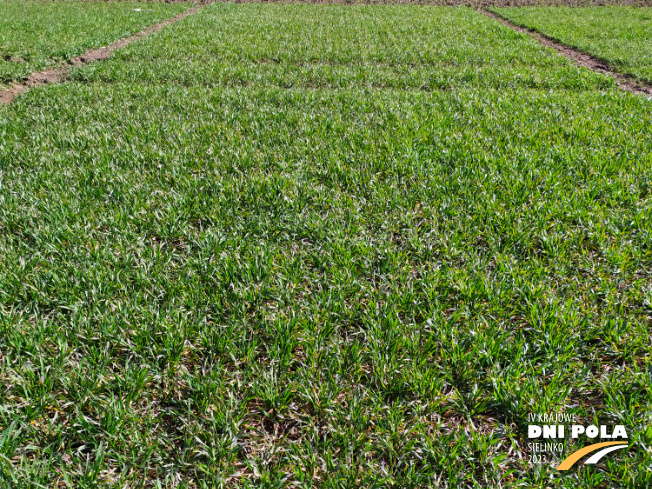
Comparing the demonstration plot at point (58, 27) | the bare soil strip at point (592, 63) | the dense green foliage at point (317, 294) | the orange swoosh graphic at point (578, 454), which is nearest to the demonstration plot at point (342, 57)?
the bare soil strip at point (592, 63)

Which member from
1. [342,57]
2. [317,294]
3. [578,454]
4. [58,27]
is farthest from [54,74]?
[578,454]

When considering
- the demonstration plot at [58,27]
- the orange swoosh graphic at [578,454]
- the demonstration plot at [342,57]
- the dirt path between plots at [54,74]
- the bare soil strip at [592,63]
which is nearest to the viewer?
→ the orange swoosh graphic at [578,454]

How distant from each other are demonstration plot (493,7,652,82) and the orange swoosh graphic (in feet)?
30.6

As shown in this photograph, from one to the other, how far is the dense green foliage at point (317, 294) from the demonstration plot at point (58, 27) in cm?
475

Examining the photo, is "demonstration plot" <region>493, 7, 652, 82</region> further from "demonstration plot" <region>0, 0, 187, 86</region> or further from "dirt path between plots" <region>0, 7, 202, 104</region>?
"demonstration plot" <region>0, 0, 187, 86</region>

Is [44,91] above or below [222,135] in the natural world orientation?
above

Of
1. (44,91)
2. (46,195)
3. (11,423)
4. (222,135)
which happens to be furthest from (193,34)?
(11,423)

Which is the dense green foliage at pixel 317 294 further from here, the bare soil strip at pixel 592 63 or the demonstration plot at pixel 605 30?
the demonstration plot at pixel 605 30

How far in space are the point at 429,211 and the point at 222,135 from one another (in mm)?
3017

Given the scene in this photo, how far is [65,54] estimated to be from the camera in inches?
368

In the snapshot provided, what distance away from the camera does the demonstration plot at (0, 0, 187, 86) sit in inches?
356

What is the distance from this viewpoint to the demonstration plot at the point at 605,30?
29.9 ft

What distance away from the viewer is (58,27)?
40.1 feet

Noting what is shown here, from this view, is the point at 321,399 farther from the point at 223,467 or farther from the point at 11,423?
the point at 11,423
